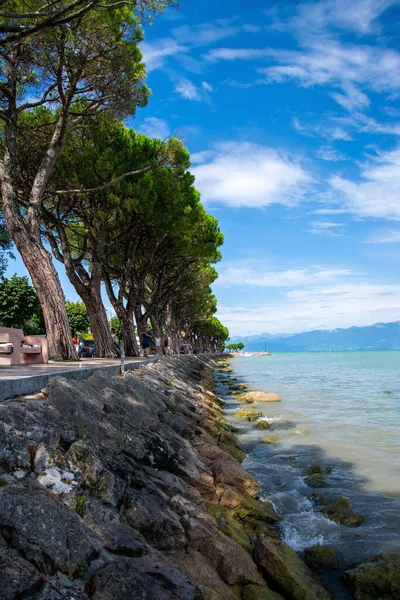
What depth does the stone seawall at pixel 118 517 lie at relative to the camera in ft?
8.70

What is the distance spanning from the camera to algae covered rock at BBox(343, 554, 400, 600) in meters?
4.14

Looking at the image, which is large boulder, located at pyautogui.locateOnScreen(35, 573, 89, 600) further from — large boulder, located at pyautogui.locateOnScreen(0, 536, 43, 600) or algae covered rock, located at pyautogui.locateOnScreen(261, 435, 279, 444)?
algae covered rock, located at pyautogui.locateOnScreen(261, 435, 279, 444)

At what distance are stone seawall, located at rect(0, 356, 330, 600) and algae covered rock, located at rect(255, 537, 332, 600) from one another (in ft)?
0.04

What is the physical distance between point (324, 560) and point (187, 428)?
396cm

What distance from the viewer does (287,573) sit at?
4062 millimetres

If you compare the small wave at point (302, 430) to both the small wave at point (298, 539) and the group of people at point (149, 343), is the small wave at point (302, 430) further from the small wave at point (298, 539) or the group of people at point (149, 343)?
the group of people at point (149, 343)

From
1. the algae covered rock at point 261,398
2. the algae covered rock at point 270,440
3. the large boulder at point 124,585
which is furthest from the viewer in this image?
the algae covered rock at point 261,398

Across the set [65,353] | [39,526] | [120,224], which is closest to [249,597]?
[39,526]

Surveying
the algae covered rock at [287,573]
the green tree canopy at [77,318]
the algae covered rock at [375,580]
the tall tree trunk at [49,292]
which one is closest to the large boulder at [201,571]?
the algae covered rock at [287,573]

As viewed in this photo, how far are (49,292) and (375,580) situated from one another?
32.1 ft

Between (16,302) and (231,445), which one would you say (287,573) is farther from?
(16,302)

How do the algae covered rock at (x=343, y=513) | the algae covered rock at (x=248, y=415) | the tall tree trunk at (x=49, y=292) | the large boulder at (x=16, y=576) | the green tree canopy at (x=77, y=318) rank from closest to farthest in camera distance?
the large boulder at (x=16, y=576)
the algae covered rock at (x=343, y=513)
the tall tree trunk at (x=49, y=292)
the algae covered rock at (x=248, y=415)
the green tree canopy at (x=77, y=318)

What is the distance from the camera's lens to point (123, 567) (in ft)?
9.29

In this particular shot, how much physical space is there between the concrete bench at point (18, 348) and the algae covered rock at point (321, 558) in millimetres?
6359
